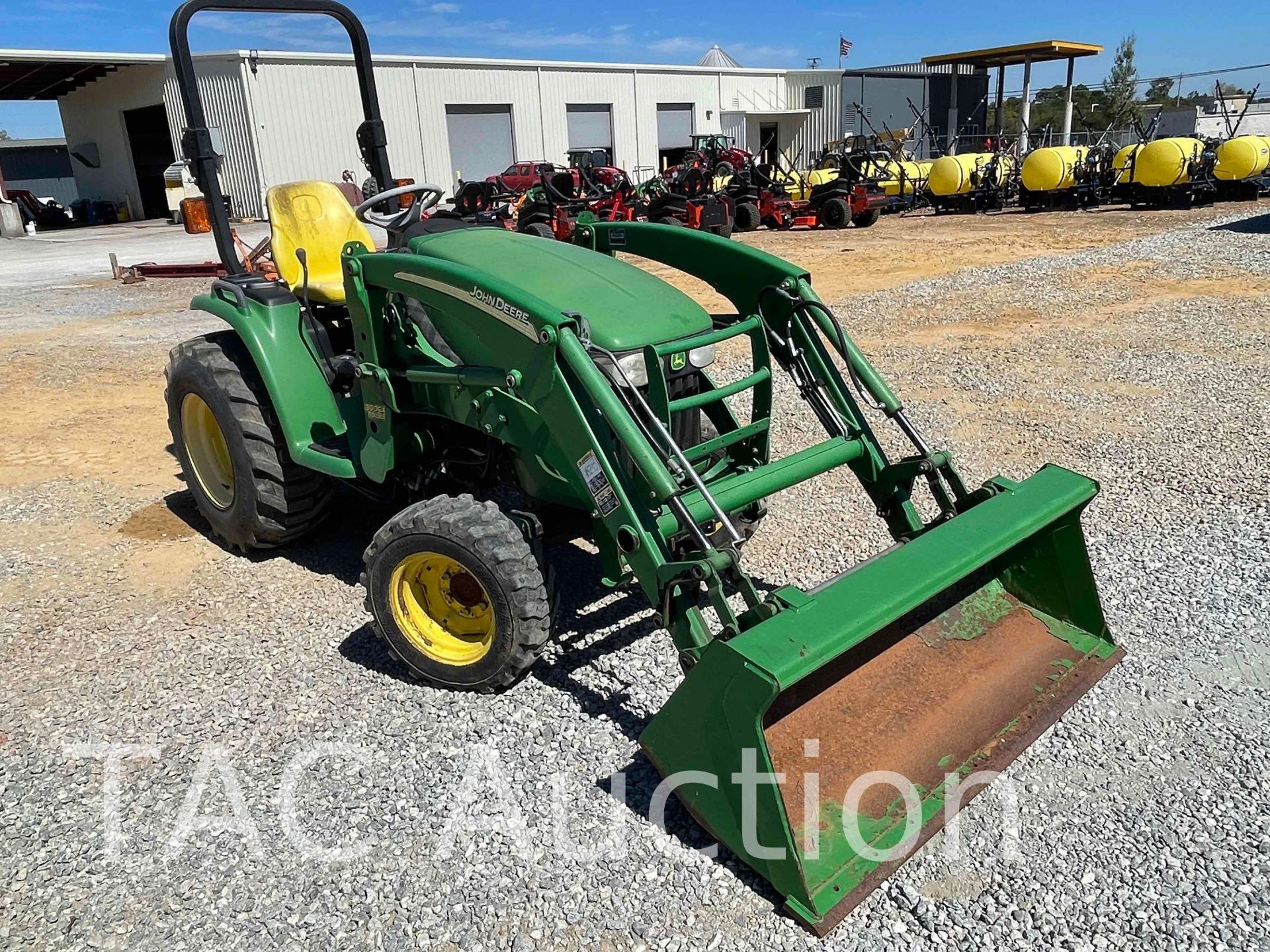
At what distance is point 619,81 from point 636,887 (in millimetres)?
32952

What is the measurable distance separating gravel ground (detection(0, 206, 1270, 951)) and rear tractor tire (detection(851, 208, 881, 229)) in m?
14.0

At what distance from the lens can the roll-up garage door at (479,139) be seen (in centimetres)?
2858

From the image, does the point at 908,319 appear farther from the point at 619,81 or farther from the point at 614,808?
the point at 619,81

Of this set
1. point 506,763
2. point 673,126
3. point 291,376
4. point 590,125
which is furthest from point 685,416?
point 673,126

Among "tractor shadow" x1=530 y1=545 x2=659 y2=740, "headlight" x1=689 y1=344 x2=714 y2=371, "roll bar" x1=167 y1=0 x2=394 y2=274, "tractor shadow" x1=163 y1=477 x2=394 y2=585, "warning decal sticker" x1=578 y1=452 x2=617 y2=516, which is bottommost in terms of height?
"tractor shadow" x1=530 y1=545 x2=659 y2=740

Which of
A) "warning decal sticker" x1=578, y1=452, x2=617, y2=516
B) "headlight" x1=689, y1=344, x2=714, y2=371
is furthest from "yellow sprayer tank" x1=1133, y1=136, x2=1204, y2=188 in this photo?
"warning decal sticker" x1=578, y1=452, x2=617, y2=516

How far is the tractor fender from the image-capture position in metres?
3.77

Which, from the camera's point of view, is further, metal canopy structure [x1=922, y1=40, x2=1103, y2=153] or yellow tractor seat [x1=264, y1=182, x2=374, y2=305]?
metal canopy structure [x1=922, y1=40, x2=1103, y2=153]

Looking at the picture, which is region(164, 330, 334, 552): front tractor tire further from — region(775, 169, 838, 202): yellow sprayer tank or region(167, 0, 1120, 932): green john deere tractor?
region(775, 169, 838, 202): yellow sprayer tank

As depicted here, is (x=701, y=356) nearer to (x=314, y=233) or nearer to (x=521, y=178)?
(x=314, y=233)

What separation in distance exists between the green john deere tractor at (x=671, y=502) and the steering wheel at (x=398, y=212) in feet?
0.06

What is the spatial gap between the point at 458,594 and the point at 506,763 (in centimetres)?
65

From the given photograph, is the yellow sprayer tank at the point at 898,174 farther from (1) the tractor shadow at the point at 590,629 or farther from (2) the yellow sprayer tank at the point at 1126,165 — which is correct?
(1) the tractor shadow at the point at 590,629

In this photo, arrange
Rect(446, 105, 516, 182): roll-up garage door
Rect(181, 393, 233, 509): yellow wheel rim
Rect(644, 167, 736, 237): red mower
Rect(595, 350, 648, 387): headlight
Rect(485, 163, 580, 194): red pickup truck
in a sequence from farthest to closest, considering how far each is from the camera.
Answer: Rect(446, 105, 516, 182): roll-up garage door < Rect(485, 163, 580, 194): red pickup truck < Rect(644, 167, 736, 237): red mower < Rect(181, 393, 233, 509): yellow wheel rim < Rect(595, 350, 648, 387): headlight
